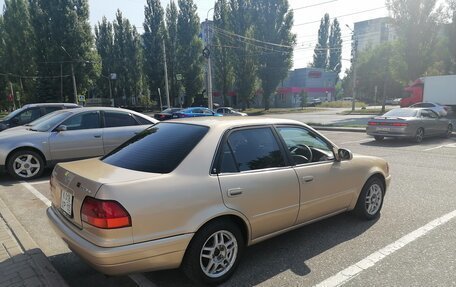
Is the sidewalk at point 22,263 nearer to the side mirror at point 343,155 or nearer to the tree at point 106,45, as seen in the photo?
the side mirror at point 343,155

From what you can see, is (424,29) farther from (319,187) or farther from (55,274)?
(55,274)

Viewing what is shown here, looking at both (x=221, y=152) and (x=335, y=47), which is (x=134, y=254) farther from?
(x=335, y=47)

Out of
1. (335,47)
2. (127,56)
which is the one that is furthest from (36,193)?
(335,47)

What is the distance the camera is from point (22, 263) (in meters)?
3.45

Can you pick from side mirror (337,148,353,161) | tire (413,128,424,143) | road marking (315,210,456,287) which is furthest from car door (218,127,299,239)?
tire (413,128,424,143)

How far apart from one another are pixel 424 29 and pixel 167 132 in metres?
35.6

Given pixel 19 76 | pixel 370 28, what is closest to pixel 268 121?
pixel 19 76

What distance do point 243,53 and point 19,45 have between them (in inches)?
1109

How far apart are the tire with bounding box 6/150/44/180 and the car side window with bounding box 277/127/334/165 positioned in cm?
591

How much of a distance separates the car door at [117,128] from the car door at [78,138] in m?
0.13

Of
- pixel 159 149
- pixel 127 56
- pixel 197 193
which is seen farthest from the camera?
pixel 127 56

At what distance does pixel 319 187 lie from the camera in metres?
3.90

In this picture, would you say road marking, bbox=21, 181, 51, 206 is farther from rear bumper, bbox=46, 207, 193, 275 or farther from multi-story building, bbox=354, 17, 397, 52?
multi-story building, bbox=354, 17, 397, 52

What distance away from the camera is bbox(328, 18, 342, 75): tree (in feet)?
253
